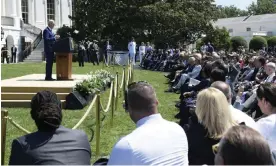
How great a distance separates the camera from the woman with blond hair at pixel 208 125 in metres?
4.28

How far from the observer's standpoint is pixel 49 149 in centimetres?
373

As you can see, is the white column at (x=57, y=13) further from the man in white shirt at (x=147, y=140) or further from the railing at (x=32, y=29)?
the man in white shirt at (x=147, y=140)

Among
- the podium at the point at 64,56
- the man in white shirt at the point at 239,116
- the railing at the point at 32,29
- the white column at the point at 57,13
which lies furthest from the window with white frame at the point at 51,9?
the man in white shirt at the point at 239,116

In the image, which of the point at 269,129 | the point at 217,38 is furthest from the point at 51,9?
the point at 269,129

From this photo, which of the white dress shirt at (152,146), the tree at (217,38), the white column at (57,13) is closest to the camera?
the white dress shirt at (152,146)

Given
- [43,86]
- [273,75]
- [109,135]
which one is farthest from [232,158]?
[43,86]

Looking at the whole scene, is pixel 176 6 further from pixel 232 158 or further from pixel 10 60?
pixel 232 158

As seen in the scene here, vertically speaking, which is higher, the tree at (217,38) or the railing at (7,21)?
the railing at (7,21)

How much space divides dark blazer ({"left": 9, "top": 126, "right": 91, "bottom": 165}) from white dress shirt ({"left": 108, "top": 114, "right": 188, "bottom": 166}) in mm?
555

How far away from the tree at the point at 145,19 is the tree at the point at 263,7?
7252 cm

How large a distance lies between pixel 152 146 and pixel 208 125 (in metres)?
1.03

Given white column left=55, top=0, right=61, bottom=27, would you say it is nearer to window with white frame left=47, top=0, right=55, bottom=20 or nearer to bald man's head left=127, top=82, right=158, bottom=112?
window with white frame left=47, top=0, right=55, bottom=20

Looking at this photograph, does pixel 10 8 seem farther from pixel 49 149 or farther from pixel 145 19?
pixel 49 149

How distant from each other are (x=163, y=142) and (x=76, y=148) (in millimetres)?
762
